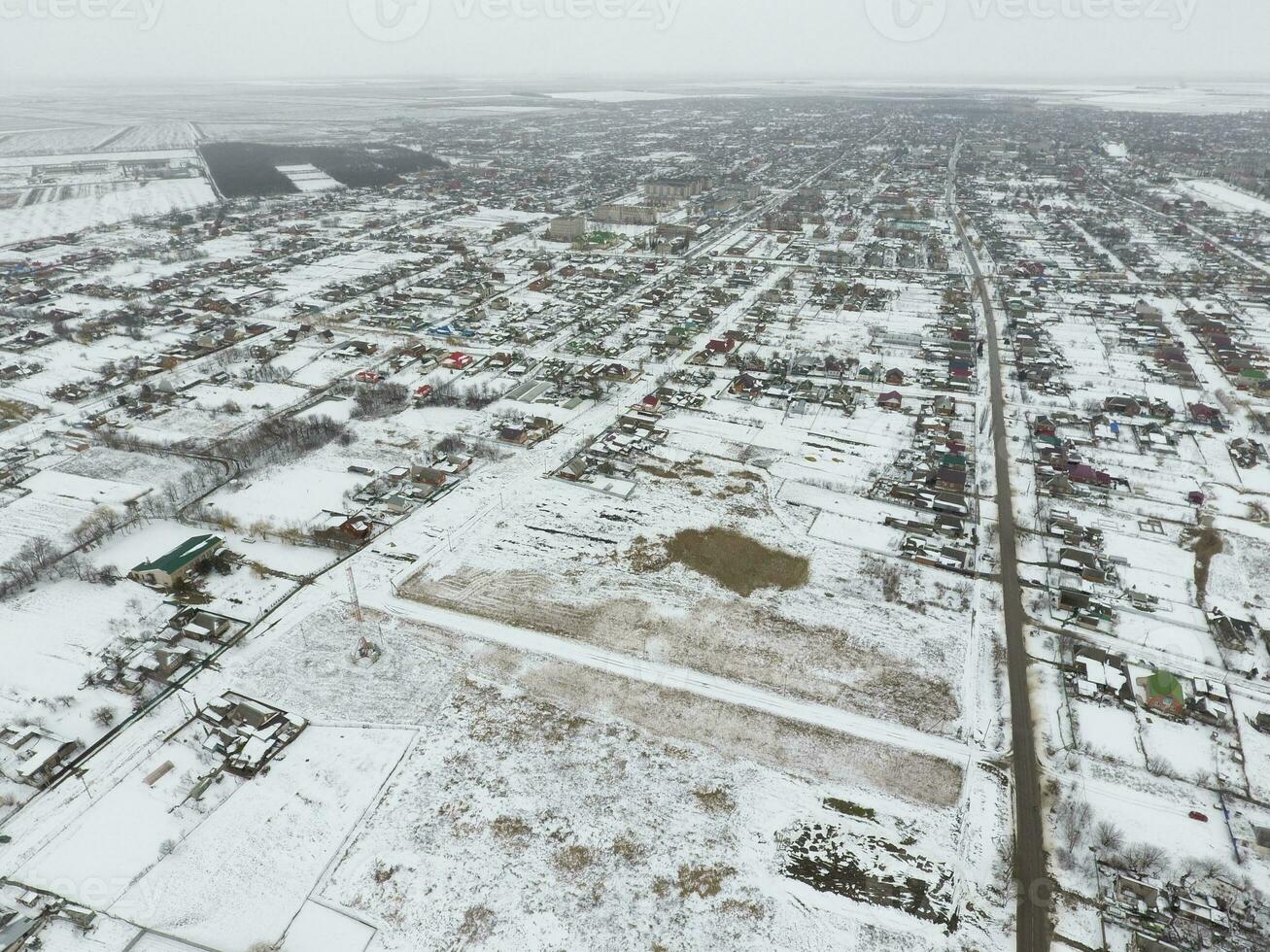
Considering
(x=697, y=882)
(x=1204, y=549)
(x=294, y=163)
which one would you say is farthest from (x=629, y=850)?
(x=294, y=163)

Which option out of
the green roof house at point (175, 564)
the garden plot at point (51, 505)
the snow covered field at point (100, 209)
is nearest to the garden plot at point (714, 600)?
the green roof house at point (175, 564)

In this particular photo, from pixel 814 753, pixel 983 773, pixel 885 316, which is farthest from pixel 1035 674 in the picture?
pixel 885 316

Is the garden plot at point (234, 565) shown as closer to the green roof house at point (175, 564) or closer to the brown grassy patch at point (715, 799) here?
the green roof house at point (175, 564)

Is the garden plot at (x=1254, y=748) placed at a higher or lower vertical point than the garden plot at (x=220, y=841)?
higher

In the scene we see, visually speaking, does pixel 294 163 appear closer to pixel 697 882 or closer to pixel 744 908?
pixel 697 882

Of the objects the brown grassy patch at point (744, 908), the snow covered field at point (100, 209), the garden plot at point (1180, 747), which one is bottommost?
the brown grassy patch at point (744, 908)

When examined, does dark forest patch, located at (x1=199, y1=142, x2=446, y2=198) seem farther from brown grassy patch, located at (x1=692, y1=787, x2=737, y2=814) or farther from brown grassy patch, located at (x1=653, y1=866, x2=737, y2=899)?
brown grassy patch, located at (x1=653, y1=866, x2=737, y2=899)
